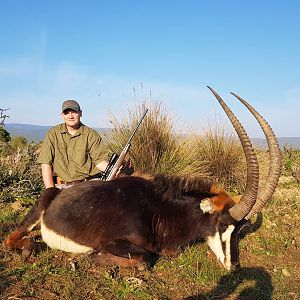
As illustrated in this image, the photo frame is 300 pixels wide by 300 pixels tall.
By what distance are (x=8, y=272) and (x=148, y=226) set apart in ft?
4.90

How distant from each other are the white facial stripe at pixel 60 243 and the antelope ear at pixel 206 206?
134 centimetres

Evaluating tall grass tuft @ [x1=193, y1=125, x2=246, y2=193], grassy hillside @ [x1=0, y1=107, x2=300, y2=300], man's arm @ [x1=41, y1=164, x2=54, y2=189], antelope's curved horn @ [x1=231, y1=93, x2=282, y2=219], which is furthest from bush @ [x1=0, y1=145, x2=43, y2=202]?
antelope's curved horn @ [x1=231, y1=93, x2=282, y2=219]

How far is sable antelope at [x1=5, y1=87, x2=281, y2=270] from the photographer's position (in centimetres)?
420

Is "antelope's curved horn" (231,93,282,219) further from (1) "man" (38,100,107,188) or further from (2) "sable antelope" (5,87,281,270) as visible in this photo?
(1) "man" (38,100,107,188)

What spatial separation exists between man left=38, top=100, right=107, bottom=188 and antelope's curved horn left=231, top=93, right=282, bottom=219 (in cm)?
233

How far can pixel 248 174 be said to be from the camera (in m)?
4.29

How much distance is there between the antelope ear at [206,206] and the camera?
4488 mm

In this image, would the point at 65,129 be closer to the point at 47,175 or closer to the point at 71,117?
the point at 71,117

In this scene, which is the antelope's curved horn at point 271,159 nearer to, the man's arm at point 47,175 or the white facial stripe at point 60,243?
the white facial stripe at point 60,243

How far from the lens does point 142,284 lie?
3.76 metres

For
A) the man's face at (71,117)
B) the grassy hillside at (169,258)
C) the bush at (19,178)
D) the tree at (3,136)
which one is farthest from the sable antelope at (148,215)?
the tree at (3,136)

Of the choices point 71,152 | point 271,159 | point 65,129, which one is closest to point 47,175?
point 71,152

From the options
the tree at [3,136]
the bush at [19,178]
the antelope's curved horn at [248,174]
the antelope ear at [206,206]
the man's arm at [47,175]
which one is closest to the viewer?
the antelope's curved horn at [248,174]

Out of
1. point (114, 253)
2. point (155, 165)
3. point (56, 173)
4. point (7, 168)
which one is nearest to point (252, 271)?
point (114, 253)
